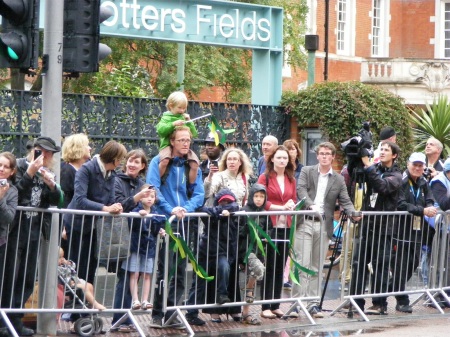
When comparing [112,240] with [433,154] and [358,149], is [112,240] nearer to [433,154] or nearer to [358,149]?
[358,149]

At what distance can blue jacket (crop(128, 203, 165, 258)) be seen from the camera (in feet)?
34.4

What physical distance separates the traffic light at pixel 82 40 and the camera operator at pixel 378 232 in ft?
11.4

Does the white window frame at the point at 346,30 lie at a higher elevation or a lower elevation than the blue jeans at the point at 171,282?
higher

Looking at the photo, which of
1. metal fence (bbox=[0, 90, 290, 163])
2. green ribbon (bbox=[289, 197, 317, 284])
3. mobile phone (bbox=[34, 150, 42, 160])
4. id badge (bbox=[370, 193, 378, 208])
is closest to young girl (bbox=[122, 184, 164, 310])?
mobile phone (bbox=[34, 150, 42, 160])

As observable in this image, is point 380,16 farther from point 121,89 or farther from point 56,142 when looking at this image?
point 56,142

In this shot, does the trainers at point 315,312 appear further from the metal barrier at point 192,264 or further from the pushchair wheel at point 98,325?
the pushchair wheel at point 98,325

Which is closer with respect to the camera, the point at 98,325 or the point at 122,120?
the point at 98,325

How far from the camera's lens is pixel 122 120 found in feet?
52.5

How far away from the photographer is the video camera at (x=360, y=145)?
11719 mm

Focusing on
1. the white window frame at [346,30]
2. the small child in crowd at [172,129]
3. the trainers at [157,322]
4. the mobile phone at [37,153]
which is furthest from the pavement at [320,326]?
the white window frame at [346,30]

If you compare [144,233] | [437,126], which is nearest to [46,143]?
[144,233]

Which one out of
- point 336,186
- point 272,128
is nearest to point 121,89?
point 272,128

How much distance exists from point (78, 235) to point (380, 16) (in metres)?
37.6

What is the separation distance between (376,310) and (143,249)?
3.15 m
